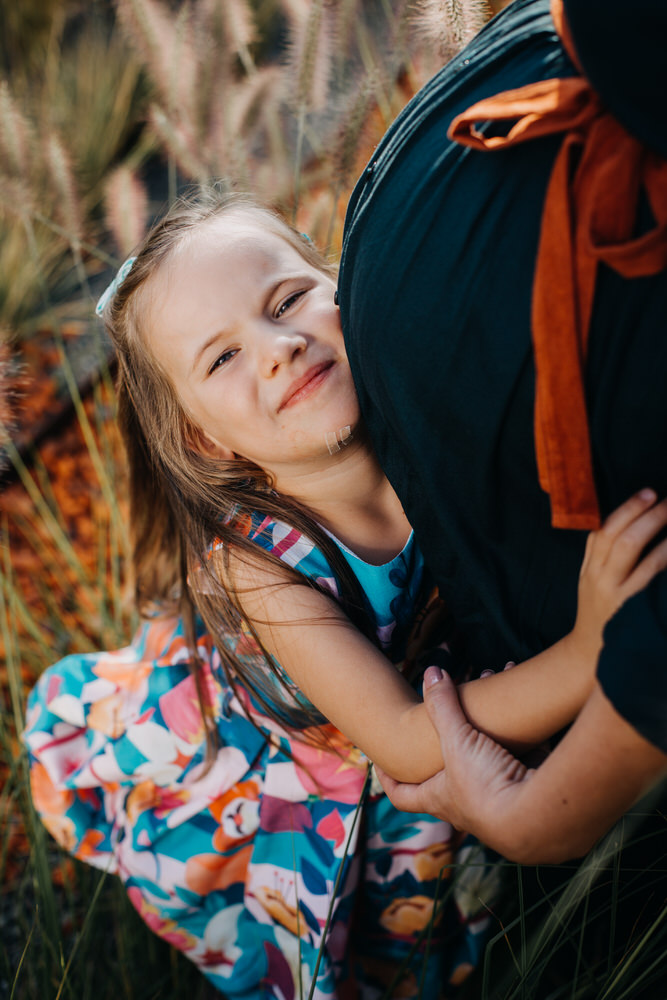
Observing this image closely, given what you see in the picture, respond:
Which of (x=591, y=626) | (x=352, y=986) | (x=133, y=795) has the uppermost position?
(x=591, y=626)

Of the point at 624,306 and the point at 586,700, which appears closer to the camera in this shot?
the point at 624,306

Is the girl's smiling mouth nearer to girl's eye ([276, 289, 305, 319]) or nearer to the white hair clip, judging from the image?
girl's eye ([276, 289, 305, 319])

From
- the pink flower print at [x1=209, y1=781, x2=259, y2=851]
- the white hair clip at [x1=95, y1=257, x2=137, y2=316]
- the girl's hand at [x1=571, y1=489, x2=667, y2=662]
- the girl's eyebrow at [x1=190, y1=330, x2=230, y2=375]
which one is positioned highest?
the white hair clip at [x1=95, y1=257, x2=137, y2=316]

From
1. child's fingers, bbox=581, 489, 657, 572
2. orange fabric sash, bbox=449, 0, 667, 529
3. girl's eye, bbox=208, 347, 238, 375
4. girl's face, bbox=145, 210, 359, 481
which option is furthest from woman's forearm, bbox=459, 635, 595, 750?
girl's eye, bbox=208, 347, 238, 375

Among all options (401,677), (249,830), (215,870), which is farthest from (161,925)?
(401,677)

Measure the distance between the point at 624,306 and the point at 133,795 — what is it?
1224 mm

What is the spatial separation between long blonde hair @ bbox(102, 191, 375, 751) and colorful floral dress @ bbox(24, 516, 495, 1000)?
0.04 m

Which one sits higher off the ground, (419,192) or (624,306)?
(419,192)

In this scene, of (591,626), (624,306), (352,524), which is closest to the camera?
(624,306)

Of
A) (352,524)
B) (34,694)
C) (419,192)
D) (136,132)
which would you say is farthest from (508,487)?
(136,132)

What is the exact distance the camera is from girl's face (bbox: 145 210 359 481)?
105 cm

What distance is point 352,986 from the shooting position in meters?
1.35

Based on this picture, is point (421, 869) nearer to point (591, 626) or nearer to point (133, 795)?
point (133, 795)

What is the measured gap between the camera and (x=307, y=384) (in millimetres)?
1054
